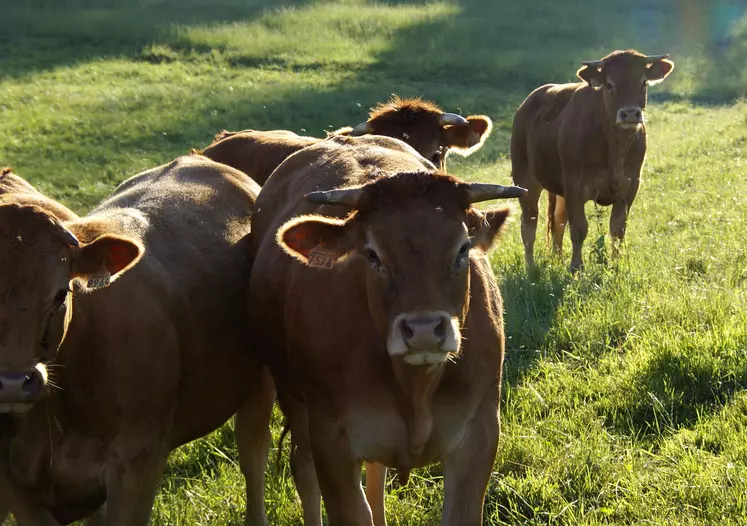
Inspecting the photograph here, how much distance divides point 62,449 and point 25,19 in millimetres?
31185

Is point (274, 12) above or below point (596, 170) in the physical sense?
below

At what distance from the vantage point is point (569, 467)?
17.5 ft

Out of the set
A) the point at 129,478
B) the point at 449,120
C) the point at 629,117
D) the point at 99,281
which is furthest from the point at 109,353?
the point at 629,117

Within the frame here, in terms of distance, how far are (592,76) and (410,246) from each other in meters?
7.87

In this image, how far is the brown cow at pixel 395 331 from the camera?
398 centimetres

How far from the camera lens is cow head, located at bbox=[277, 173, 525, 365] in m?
3.79

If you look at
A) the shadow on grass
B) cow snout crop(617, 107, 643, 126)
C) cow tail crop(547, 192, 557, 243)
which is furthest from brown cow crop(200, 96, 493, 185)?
the shadow on grass

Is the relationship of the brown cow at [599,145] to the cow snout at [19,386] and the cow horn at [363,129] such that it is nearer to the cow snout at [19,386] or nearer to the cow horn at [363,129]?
the cow horn at [363,129]

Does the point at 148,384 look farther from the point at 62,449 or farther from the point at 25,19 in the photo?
the point at 25,19

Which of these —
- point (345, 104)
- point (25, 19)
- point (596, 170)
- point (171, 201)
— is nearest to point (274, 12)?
point (25, 19)

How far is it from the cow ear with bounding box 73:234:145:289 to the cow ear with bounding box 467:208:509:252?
4.81 ft

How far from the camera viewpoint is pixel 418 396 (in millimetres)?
4301

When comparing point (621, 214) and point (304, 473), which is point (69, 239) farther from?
point (621, 214)

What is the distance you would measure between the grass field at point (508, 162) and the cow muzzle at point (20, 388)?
1588 mm
